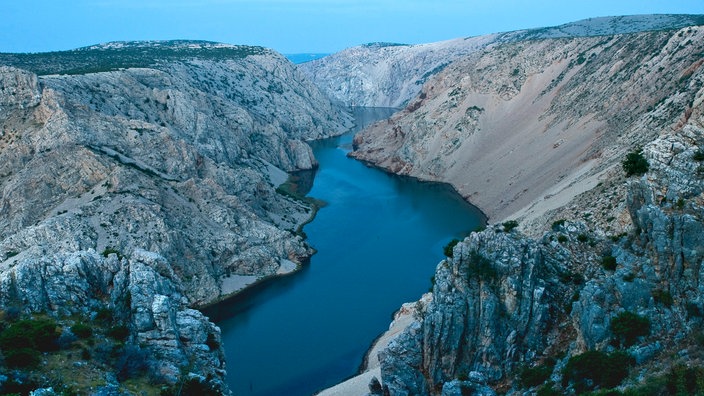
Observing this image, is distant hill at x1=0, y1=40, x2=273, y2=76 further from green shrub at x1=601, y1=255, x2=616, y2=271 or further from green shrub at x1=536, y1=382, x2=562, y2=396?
green shrub at x1=536, y1=382, x2=562, y2=396


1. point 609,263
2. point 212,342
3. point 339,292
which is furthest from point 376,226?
point 609,263

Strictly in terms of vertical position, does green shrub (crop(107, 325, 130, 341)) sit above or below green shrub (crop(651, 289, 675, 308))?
above

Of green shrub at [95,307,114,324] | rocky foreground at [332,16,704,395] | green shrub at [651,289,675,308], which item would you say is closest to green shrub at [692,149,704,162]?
rocky foreground at [332,16,704,395]

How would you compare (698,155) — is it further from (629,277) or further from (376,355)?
(376,355)

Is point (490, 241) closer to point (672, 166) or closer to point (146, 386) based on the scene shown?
point (672, 166)

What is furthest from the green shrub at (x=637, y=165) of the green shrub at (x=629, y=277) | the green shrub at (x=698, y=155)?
the green shrub at (x=629, y=277)

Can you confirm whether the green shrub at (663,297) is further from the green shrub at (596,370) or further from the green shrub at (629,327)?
the green shrub at (596,370)

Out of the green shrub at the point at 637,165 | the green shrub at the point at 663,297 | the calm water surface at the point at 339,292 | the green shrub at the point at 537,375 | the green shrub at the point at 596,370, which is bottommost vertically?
the green shrub at the point at 596,370
